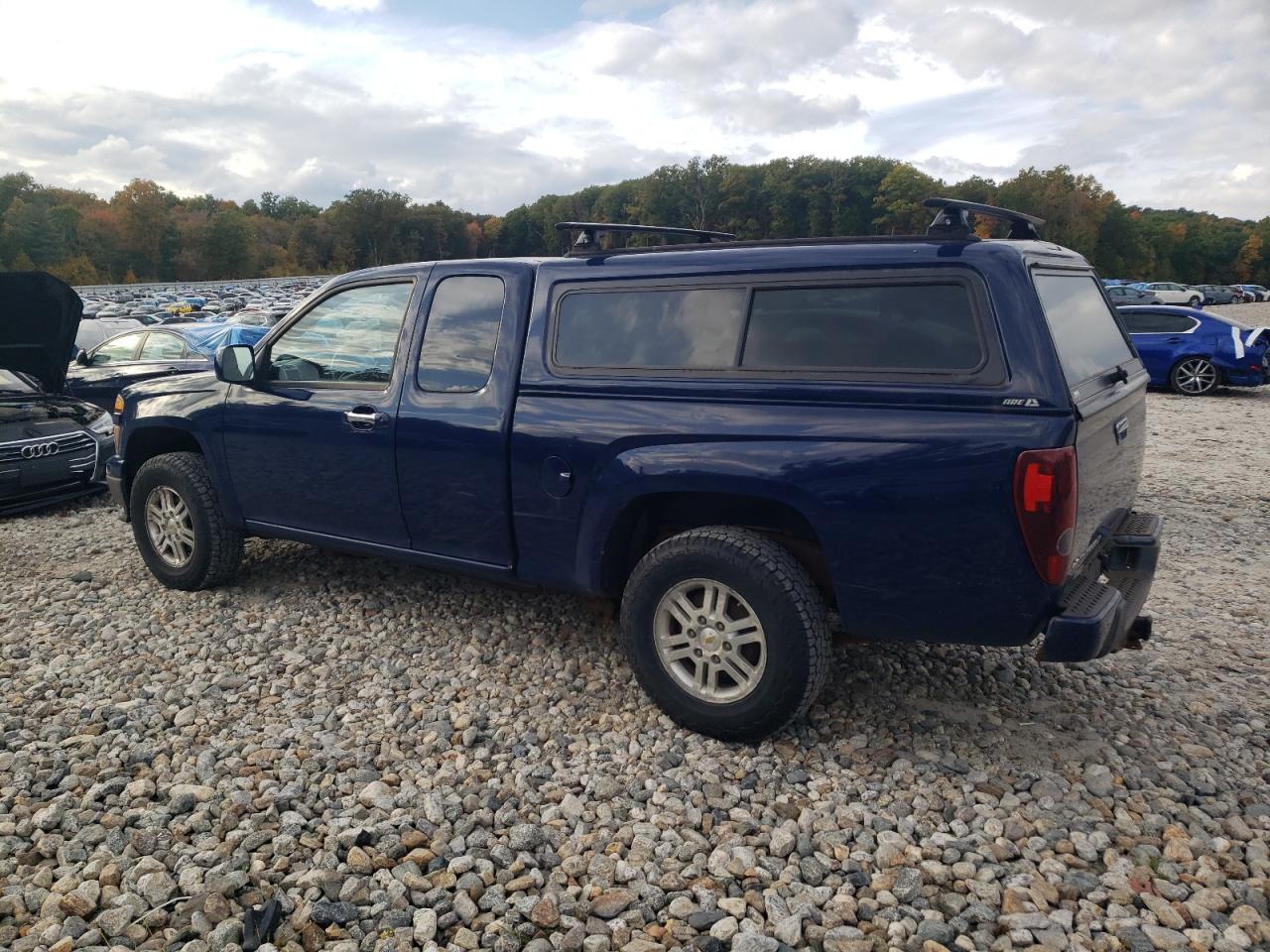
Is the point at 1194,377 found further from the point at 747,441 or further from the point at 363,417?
the point at 363,417

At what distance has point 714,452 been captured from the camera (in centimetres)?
337

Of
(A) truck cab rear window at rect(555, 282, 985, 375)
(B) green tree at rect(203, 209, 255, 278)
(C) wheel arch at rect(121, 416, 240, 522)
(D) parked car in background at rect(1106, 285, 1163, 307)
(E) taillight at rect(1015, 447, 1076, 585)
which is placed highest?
(B) green tree at rect(203, 209, 255, 278)

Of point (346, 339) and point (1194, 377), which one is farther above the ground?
point (346, 339)

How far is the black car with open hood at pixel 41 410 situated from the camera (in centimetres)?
733

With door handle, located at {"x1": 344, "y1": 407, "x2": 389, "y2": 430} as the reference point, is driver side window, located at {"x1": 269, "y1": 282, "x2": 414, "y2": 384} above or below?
above

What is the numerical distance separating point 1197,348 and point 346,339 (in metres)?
14.3

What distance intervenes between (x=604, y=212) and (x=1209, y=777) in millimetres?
119292

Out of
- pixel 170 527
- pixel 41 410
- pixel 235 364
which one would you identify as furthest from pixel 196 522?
pixel 41 410

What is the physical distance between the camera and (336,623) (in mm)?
4832

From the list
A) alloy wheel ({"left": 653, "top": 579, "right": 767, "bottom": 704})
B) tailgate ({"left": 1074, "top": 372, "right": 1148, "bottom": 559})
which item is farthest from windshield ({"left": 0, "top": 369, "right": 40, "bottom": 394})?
tailgate ({"left": 1074, "top": 372, "right": 1148, "bottom": 559})

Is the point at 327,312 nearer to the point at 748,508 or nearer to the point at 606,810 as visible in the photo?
the point at 748,508

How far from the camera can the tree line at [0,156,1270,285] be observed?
91.3 meters

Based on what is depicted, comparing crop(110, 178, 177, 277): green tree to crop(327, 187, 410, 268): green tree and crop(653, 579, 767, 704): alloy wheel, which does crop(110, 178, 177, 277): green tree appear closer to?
crop(327, 187, 410, 268): green tree

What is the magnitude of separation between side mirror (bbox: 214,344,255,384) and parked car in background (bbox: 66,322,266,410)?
6.03 m
